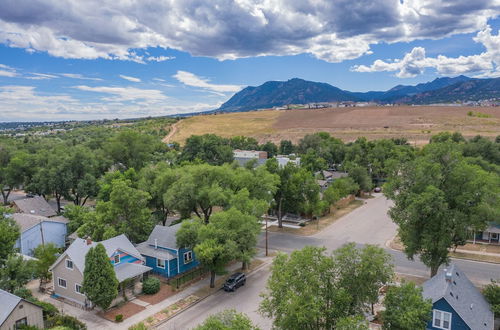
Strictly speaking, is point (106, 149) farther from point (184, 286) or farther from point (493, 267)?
point (493, 267)

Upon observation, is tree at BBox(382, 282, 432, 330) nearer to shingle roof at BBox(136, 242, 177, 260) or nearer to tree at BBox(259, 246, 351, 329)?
tree at BBox(259, 246, 351, 329)

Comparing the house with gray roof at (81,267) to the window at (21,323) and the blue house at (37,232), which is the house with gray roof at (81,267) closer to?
the window at (21,323)

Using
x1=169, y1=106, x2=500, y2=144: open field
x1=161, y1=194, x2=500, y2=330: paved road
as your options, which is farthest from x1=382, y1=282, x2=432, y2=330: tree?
x1=169, y1=106, x2=500, y2=144: open field

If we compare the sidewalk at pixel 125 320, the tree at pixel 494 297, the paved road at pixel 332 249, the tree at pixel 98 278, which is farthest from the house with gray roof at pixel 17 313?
the tree at pixel 494 297

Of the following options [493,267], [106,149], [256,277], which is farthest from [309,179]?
[106,149]

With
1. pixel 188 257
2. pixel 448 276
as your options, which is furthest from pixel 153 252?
pixel 448 276

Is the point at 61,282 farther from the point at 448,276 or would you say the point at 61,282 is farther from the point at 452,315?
the point at 448,276
